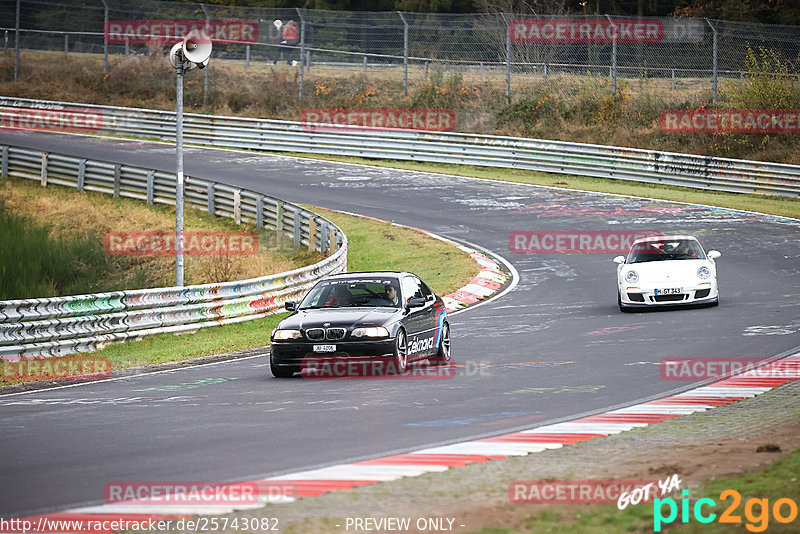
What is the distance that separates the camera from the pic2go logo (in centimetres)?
610

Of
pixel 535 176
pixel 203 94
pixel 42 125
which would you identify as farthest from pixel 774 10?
pixel 42 125

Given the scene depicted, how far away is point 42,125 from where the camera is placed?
47.9 metres

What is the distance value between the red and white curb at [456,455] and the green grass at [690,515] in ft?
5.02

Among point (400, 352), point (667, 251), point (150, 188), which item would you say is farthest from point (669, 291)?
point (150, 188)

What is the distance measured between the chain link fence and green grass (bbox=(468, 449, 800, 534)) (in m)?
33.3

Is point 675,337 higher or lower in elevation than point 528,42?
lower

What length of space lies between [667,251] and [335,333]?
8832mm

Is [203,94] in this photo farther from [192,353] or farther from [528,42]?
[192,353]

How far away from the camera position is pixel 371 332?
1317 centimetres

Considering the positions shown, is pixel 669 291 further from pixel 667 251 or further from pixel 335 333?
pixel 335 333

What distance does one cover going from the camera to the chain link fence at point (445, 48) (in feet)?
130

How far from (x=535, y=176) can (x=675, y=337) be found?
945 inches

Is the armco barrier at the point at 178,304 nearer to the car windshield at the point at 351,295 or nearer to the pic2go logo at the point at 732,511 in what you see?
the car windshield at the point at 351,295

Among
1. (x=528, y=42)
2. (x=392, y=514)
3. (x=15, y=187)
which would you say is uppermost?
(x=528, y=42)
